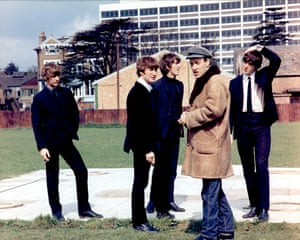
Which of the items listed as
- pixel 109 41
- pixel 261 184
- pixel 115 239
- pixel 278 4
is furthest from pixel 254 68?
pixel 278 4

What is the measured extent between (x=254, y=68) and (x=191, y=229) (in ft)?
6.89

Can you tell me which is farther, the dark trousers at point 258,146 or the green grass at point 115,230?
the dark trousers at point 258,146

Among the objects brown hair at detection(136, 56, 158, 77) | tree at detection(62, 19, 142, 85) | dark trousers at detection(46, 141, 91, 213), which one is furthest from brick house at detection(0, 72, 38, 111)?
brown hair at detection(136, 56, 158, 77)

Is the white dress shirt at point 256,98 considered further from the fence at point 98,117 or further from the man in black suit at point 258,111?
the fence at point 98,117

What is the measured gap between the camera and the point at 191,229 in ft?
21.7

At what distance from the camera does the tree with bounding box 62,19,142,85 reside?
80.4 m

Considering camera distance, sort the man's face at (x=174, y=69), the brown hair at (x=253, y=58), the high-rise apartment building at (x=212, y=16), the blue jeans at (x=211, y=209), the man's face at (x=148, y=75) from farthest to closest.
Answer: the high-rise apartment building at (x=212, y=16)
the man's face at (x=174, y=69)
the brown hair at (x=253, y=58)
the man's face at (x=148, y=75)
the blue jeans at (x=211, y=209)

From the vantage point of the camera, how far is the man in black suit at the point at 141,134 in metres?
6.60

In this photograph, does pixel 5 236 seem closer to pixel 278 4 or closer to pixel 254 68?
pixel 254 68

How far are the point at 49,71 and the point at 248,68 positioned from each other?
2440mm

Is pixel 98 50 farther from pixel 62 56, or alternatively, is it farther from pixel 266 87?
pixel 266 87

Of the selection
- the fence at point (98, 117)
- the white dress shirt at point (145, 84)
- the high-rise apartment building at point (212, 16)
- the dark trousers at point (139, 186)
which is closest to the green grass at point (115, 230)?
the dark trousers at point (139, 186)

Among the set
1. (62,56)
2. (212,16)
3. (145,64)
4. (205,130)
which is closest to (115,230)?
(205,130)

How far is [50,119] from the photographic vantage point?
7.37m
